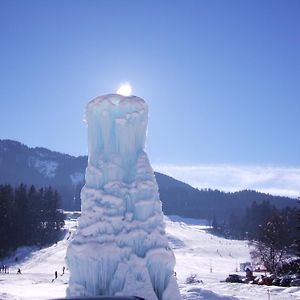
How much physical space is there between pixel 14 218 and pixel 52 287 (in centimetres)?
3705

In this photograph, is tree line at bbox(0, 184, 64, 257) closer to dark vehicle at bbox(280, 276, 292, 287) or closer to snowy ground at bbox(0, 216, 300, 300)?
snowy ground at bbox(0, 216, 300, 300)

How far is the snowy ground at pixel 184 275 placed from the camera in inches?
1081

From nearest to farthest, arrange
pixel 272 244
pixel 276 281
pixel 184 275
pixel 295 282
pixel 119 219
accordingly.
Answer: pixel 119 219
pixel 295 282
pixel 276 281
pixel 184 275
pixel 272 244

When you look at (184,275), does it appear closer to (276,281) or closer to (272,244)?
(272,244)

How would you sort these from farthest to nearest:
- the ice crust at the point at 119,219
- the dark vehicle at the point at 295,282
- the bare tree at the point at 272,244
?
the bare tree at the point at 272,244, the dark vehicle at the point at 295,282, the ice crust at the point at 119,219

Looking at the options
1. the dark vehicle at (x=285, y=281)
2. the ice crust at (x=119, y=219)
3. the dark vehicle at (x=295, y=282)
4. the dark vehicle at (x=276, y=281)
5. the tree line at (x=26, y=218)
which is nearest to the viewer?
the ice crust at (x=119, y=219)

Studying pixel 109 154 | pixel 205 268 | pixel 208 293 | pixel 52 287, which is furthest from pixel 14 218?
pixel 109 154

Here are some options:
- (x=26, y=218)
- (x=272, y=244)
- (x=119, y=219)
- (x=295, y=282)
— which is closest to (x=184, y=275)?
(x=272, y=244)

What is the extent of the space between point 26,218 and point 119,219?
2372 inches

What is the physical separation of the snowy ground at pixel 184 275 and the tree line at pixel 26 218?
8.43 ft

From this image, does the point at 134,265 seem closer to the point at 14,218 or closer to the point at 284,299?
the point at 284,299

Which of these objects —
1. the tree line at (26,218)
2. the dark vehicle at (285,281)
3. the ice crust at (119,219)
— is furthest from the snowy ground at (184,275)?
the ice crust at (119,219)

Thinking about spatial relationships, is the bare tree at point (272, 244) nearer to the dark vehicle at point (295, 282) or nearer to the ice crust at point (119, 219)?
the dark vehicle at point (295, 282)

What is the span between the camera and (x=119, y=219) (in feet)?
49.1
